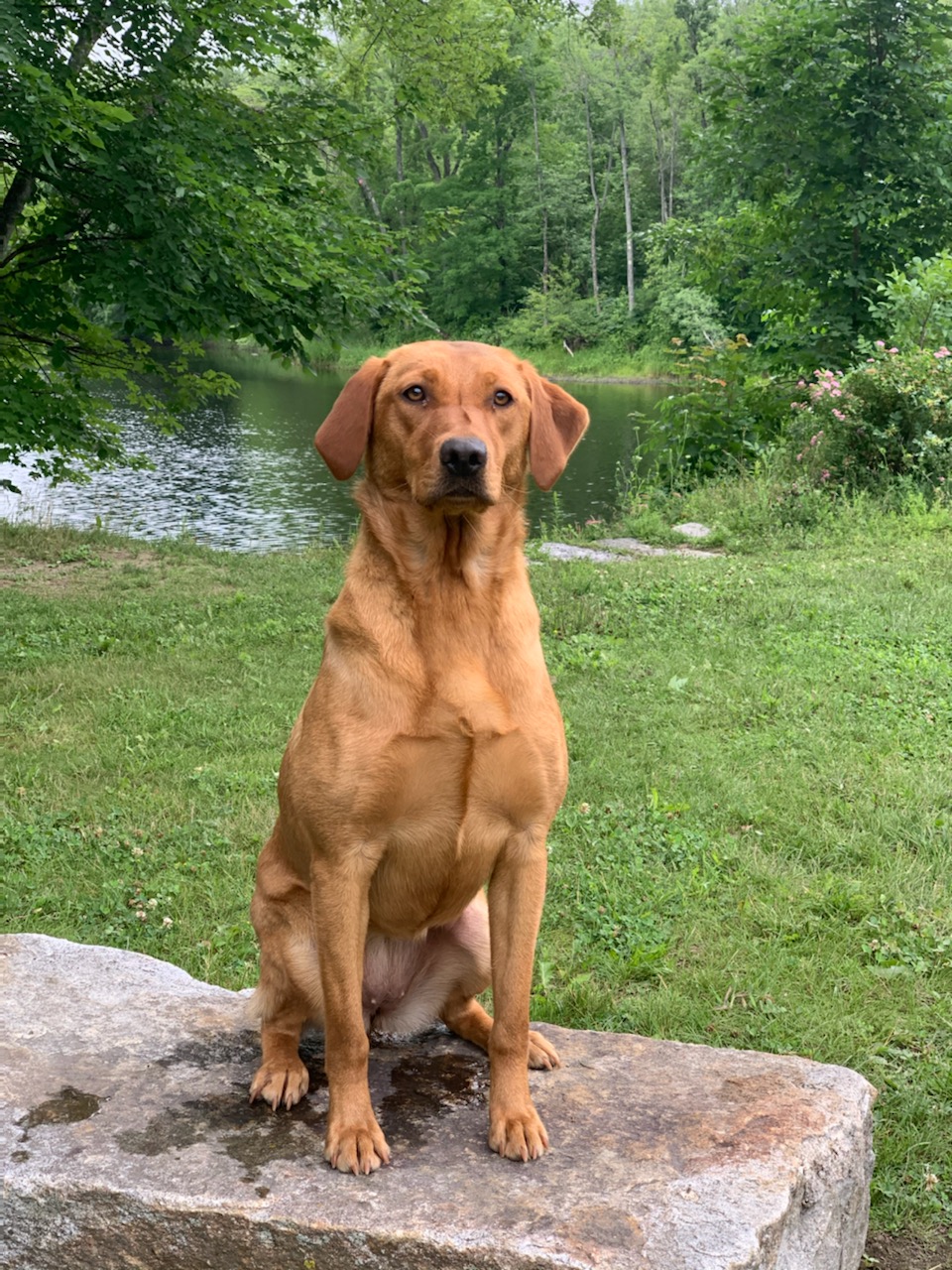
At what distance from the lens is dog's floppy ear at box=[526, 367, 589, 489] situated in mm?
2748

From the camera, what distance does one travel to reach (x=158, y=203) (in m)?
7.96

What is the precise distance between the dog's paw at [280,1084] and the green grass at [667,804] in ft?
4.60

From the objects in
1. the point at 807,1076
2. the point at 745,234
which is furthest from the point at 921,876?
the point at 745,234

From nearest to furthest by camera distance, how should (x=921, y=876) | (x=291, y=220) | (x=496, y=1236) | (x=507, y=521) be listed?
(x=496, y=1236) < (x=507, y=521) < (x=921, y=876) < (x=291, y=220)

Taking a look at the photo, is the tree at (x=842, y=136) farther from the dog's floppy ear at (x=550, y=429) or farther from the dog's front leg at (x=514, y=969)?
the dog's front leg at (x=514, y=969)

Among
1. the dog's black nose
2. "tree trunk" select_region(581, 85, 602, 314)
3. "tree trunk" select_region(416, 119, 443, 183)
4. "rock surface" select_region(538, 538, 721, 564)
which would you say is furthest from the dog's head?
"tree trunk" select_region(416, 119, 443, 183)

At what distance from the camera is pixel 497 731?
2.41 m

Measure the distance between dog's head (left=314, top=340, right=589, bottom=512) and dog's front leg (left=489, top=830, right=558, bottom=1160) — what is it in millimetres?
835

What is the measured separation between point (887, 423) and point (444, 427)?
39.8 feet

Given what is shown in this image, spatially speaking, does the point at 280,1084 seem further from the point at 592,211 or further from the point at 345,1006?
the point at 592,211

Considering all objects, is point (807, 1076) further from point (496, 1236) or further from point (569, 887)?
point (569, 887)

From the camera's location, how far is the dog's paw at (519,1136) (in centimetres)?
246

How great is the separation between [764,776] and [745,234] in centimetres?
1442

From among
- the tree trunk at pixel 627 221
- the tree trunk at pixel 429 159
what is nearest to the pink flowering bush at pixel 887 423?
the tree trunk at pixel 627 221
